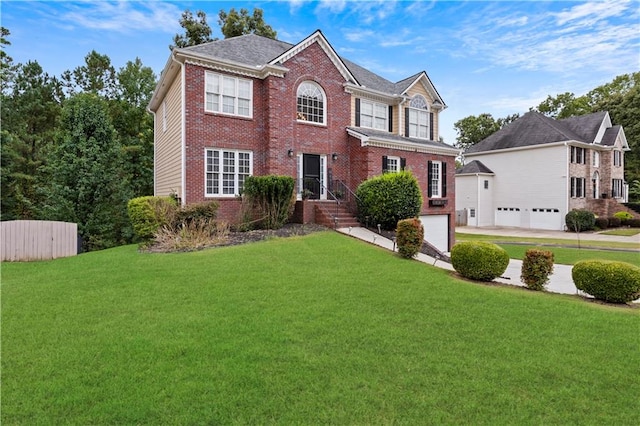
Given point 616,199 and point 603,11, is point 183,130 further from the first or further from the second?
point 616,199

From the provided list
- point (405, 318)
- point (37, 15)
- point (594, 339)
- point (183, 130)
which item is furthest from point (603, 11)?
point (37, 15)

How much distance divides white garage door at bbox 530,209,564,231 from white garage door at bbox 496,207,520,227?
1192mm

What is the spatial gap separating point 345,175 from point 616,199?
30641mm

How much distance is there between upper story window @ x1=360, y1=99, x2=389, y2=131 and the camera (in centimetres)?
1866

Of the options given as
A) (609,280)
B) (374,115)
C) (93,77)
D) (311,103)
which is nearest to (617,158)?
(374,115)

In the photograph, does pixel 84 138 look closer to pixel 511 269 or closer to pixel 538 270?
pixel 511 269

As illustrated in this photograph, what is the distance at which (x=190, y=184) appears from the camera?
535 inches

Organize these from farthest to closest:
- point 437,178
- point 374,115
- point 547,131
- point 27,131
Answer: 1. point 547,131
2. point 27,131
3. point 437,178
4. point 374,115

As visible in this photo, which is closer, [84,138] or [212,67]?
[212,67]

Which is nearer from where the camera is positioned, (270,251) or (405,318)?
(405,318)

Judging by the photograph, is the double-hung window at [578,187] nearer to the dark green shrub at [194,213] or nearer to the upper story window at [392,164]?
the upper story window at [392,164]

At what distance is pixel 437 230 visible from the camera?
18016 mm

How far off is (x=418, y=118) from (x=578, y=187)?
18.0 meters

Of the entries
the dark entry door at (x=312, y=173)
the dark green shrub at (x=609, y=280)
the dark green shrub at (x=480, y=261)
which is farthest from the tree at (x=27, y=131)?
the dark green shrub at (x=609, y=280)
